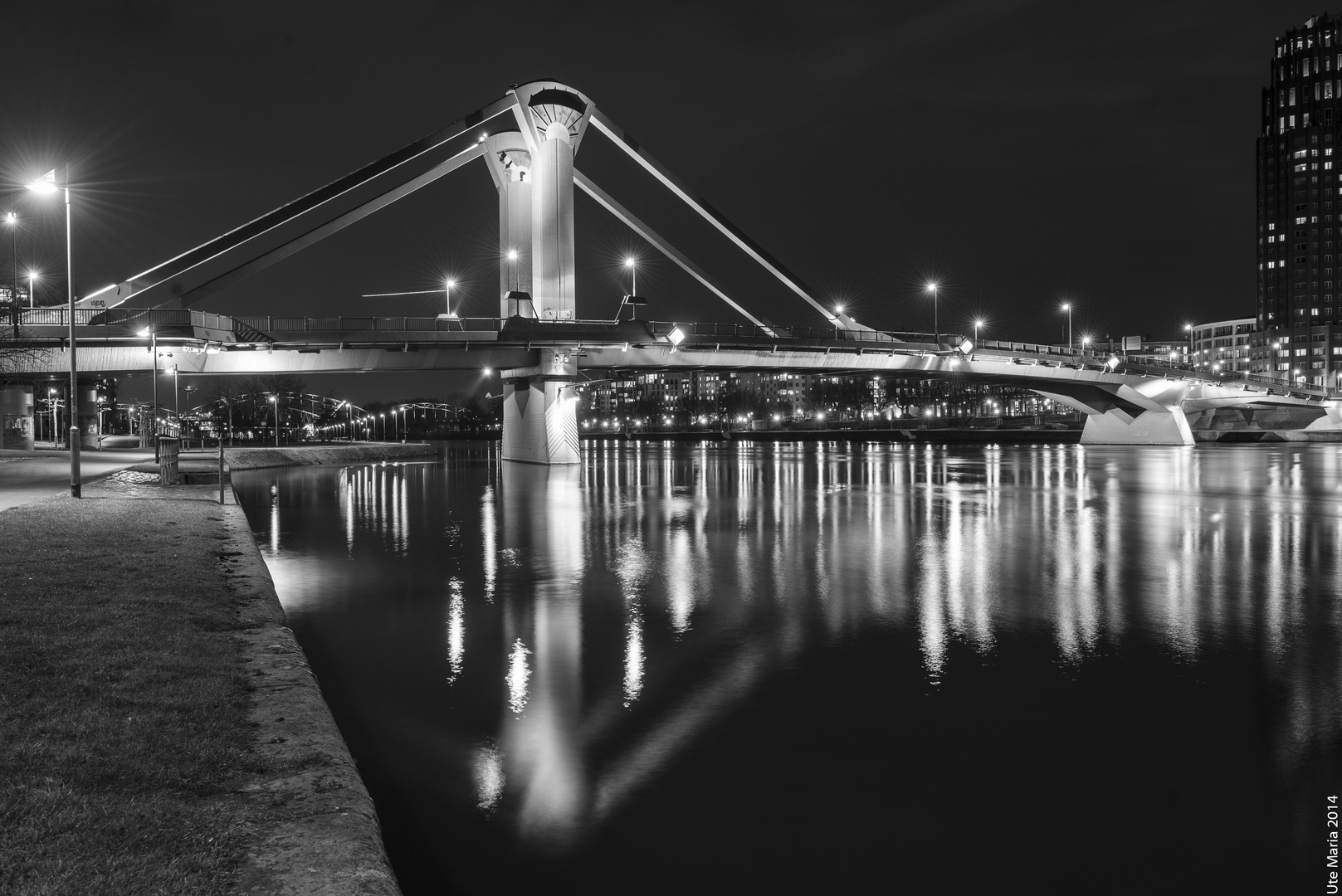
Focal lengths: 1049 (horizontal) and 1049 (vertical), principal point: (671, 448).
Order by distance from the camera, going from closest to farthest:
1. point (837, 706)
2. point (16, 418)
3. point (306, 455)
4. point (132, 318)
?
point (837, 706)
point (132, 318)
point (306, 455)
point (16, 418)

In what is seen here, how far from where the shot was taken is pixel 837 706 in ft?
25.0

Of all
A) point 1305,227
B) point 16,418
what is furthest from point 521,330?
point 1305,227

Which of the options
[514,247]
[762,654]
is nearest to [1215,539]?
[762,654]

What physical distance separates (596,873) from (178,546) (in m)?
11.2

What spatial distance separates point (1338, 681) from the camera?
8148 millimetres

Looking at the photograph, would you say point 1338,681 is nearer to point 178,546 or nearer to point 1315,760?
point 1315,760

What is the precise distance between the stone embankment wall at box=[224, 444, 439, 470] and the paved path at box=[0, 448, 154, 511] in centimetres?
457

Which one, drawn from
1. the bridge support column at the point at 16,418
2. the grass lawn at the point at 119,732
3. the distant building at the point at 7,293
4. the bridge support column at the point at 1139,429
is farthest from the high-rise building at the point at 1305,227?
the grass lawn at the point at 119,732

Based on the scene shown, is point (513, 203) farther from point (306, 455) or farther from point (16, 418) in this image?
point (16, 418)

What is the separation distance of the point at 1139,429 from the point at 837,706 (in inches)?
3278

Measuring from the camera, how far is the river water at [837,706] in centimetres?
519

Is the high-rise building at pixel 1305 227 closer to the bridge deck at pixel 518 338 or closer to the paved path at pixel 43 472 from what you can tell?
the bridge deck at pixel 518 338

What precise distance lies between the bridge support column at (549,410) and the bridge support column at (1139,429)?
166ft

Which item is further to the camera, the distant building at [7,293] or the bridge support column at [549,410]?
the bridge support column at [549,410]
